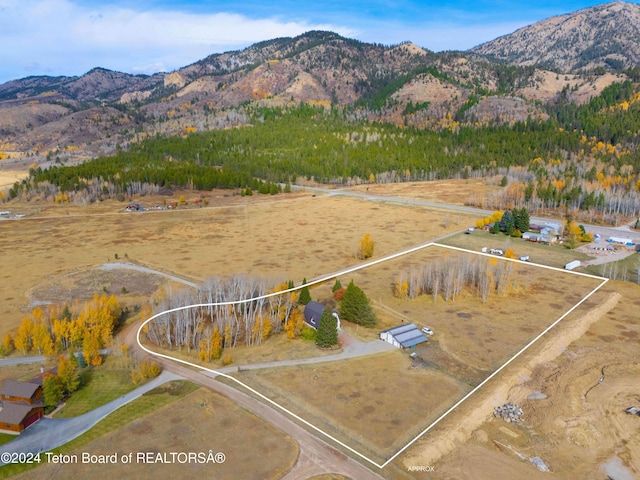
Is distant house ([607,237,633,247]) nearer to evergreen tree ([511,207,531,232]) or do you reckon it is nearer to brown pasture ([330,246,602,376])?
evergreen tree ([511,207,531,232])

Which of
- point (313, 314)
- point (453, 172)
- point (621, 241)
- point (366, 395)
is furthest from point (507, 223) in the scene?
point (453, 172)

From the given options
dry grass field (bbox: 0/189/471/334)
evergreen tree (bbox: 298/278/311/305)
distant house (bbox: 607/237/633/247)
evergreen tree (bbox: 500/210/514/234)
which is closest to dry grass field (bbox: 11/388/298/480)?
evergreen tree (bbox: 298/278/311/305)

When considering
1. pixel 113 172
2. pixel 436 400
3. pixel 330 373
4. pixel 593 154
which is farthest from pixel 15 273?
pixel 593 154

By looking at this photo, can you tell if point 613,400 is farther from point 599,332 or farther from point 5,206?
point 5,206

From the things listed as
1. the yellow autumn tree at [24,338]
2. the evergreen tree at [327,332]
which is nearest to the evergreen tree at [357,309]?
the evergreen tree at [327,332]

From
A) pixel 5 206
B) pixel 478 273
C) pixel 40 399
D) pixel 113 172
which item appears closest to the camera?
pixel 40 399

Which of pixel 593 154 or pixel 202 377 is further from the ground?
pixel 593 154
